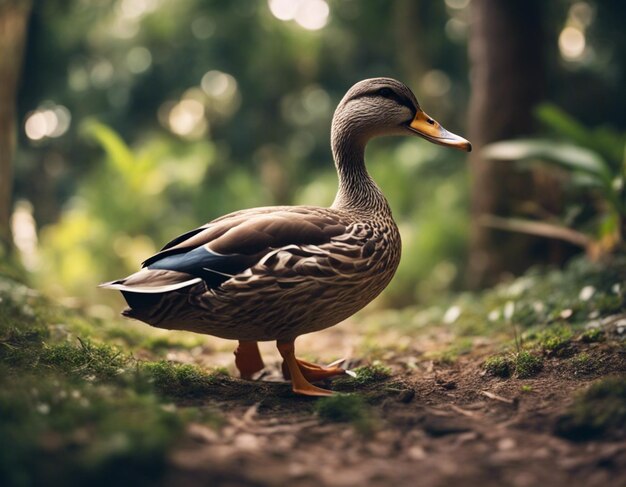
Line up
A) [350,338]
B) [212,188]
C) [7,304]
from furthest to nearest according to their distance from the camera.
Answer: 1. [212,188]
2. [350,338]
3. [7,304]

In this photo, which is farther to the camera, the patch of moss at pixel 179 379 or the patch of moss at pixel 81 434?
the patch of moss at pixel 179 379

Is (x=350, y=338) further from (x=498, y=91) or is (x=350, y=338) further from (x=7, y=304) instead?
(x=498, y=91)

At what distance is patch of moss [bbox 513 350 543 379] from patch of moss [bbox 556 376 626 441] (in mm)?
571

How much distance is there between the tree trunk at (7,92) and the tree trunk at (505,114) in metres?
4.63

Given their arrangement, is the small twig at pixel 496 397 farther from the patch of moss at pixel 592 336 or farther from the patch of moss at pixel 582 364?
the patch of moss at pixel 592 336

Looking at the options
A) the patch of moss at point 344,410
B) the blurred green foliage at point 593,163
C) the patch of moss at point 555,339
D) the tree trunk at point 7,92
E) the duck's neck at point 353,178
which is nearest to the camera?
the patch of moss at point 344,410

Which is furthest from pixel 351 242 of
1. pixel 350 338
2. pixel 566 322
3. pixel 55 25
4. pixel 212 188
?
pixel 55 25

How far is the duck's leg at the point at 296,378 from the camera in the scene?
2.94 m

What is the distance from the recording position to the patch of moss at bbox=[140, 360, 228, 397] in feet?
9.35

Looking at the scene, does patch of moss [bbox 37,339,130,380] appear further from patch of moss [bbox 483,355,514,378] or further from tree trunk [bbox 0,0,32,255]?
tree trunk [bbox 0,0,32,255]

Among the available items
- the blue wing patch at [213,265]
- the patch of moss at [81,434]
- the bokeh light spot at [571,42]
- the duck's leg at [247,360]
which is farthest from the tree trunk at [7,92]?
the bokeh light spot at [571,42]

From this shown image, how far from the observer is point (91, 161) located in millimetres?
11570

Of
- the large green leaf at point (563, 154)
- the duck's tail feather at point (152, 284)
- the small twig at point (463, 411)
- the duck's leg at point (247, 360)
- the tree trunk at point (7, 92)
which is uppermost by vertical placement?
the tree trunk at point (7, 92)

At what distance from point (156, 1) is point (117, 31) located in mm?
962
